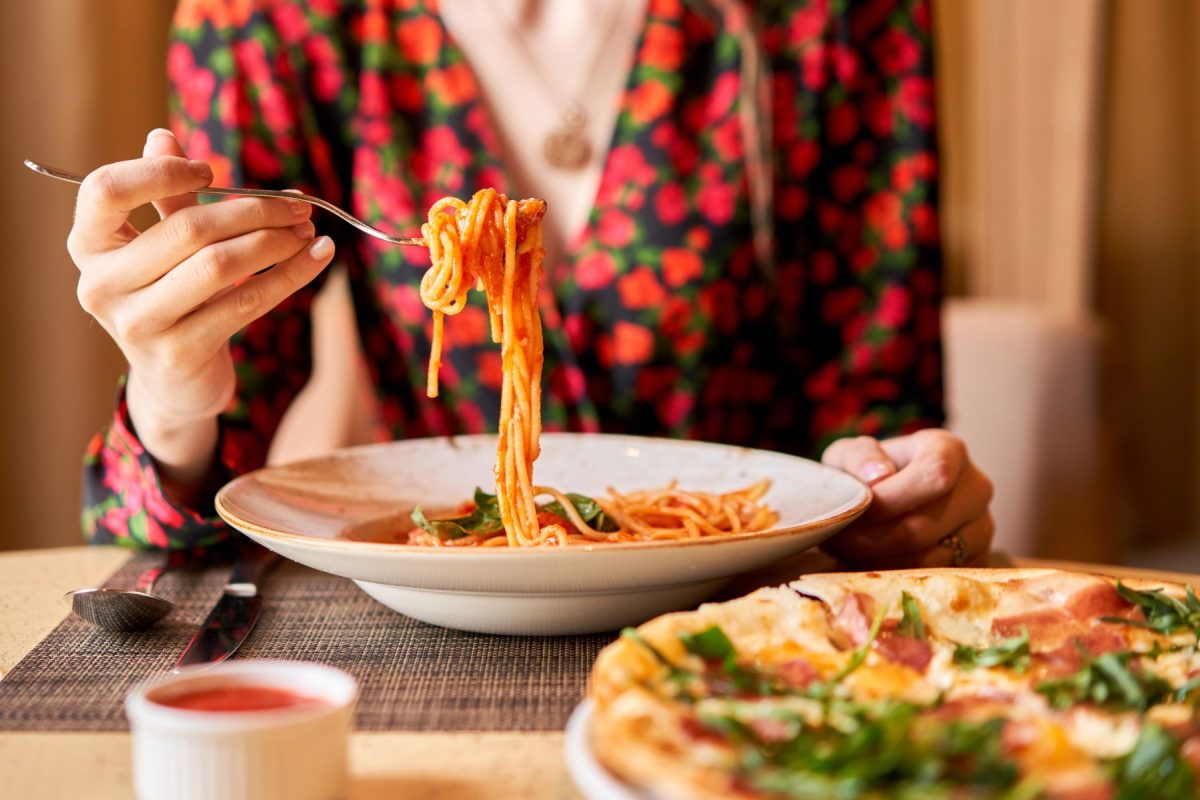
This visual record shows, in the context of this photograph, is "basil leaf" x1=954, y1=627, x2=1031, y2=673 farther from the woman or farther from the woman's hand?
the woman

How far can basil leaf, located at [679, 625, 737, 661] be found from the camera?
31.1 inches

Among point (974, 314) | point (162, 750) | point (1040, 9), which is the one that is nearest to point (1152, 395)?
point (1040, 9)

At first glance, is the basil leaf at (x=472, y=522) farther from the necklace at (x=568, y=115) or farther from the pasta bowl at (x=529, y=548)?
the necklace at (x=568, y=115)

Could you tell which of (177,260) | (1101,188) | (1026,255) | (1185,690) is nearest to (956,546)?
(1185,690)

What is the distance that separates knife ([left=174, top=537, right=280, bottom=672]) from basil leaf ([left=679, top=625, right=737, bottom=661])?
45cm

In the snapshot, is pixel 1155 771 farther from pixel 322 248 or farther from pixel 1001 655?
pixel 322 248

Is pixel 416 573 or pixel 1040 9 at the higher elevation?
pixel 1040 9

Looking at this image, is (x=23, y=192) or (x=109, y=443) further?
(x=23, y=192)

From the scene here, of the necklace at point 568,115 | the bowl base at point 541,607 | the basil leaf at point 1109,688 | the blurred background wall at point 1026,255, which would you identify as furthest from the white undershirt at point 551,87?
the basil leaf at point 1109,688

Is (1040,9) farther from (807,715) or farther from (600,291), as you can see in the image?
(807,715)

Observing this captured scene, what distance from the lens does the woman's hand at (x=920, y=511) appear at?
47.7 inches

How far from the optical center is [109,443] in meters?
→ 1.51

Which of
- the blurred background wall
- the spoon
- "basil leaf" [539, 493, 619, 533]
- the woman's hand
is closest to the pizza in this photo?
the woman's hand

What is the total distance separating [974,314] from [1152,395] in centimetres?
203
